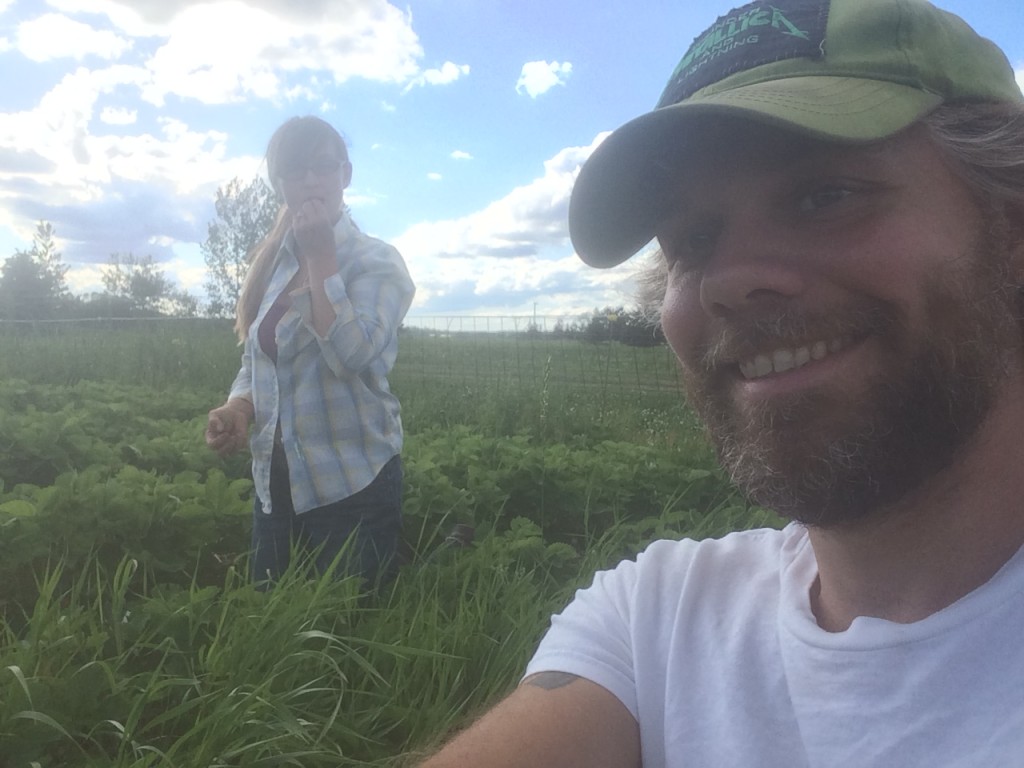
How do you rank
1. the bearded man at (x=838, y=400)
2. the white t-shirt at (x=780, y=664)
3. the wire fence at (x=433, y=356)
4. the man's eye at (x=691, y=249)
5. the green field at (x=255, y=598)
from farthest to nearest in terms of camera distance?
the wire fence at (x=433, y=356) → the green field at (x=255, y=598) → the man's eye at (x=691, y=249) → the bearded man at (x=838, y=400) → the white t-shirt at (x=780, y=664)

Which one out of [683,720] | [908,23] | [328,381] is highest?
[908,23]

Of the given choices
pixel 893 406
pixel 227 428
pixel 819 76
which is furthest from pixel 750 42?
pixel 227 428

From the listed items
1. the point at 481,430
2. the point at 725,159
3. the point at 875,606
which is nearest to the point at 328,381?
the point at 725,159

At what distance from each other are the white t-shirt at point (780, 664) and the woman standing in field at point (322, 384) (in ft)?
4.66

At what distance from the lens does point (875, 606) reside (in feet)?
3.86

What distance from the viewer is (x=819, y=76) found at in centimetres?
123

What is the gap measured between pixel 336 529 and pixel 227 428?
0.53 metres

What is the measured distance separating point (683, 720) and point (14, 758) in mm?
1390

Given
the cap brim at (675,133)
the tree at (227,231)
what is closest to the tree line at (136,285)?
the tree at (227,231)

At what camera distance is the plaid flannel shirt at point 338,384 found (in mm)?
2672

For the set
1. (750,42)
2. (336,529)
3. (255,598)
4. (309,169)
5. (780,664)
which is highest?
(309,169)

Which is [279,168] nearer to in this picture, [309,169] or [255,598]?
A: [309,169]

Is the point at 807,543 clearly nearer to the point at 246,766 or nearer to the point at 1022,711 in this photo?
the point at 1022,711

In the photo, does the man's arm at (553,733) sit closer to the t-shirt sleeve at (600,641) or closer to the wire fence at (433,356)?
the t-shirt sleeve at (600,641)
